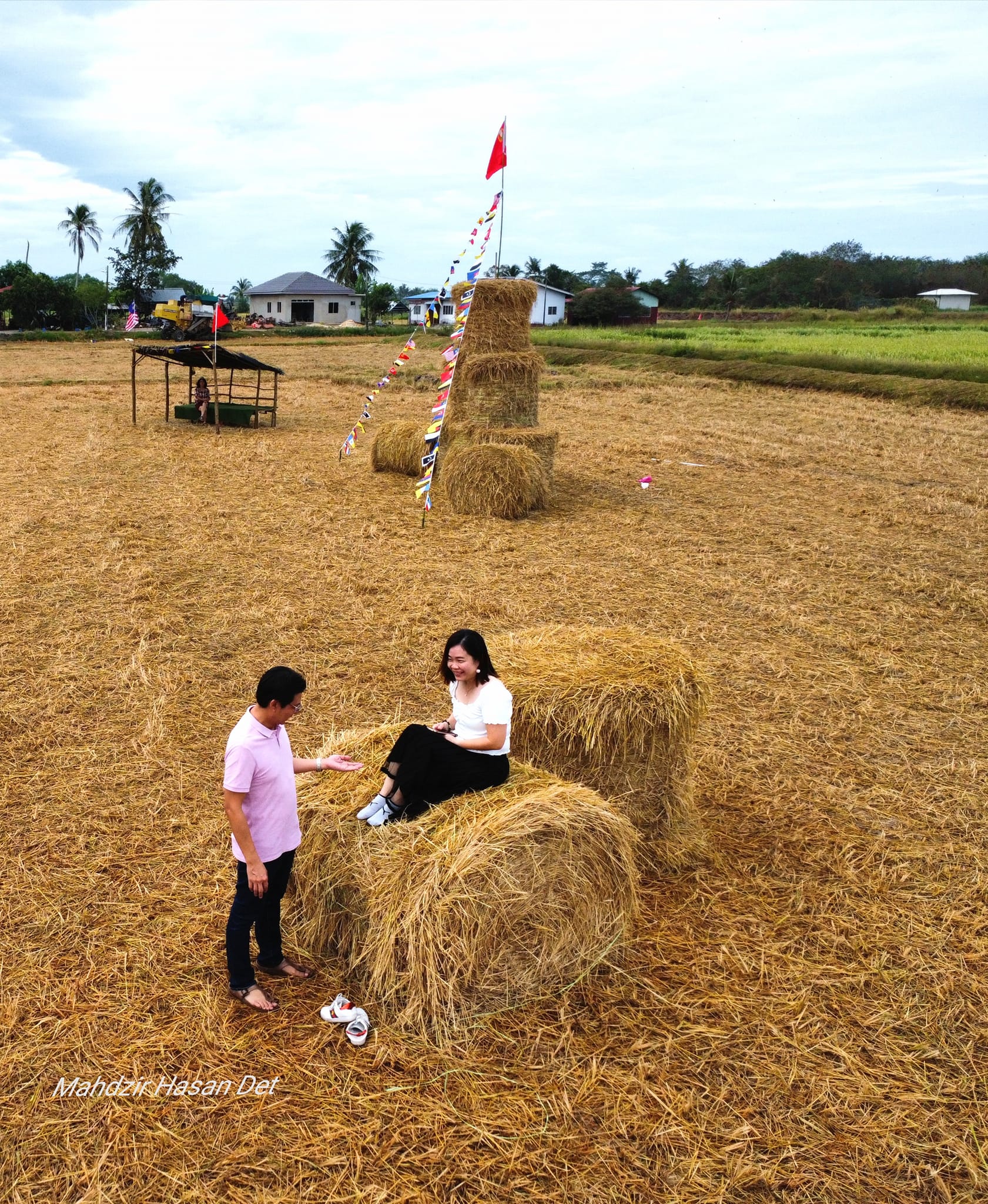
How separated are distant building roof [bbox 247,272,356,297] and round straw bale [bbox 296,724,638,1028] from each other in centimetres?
7385

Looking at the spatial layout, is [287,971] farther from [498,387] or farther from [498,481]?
[498,387]

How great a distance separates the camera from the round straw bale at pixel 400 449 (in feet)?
47.3

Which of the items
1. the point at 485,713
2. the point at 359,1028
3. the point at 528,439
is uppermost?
the point at 528,439

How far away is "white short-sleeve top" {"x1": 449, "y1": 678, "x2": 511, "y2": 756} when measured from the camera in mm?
4004

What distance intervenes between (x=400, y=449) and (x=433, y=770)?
1104 centimetres

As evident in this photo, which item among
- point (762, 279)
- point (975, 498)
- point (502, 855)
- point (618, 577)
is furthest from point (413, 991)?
point (762, 279)

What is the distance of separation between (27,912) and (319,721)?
85.7 inches

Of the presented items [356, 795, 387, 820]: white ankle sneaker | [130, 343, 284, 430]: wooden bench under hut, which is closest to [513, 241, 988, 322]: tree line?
[130, 343, 284, 430]: wooden bench under hut

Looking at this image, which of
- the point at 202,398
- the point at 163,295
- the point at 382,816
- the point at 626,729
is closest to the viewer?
the point at 382,816

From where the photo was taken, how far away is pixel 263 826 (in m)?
3.65

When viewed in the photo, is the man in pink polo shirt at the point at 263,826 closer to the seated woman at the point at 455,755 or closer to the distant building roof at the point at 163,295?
the seated woman at the point at 455,755

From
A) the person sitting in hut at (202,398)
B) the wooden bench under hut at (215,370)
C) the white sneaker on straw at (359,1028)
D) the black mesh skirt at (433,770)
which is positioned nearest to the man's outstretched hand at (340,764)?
the black mesh skirt at (433,770)

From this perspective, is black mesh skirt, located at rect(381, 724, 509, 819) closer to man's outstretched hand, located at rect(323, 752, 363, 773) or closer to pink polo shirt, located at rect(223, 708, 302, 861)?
man's outstretched hand, located at rect(323, 752, 363, 773)

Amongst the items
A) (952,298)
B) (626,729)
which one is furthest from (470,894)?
(952,298)
